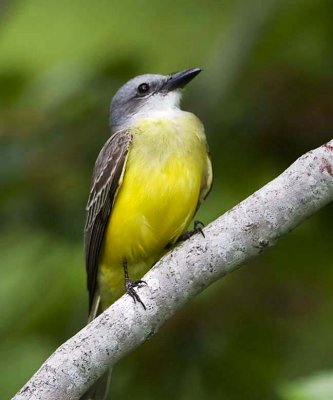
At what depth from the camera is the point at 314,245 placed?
6211 mm

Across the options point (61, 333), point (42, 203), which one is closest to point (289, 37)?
point (42, 203)

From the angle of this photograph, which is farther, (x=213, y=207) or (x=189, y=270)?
(x=213, y=207)

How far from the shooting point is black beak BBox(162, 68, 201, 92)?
21.0 ft

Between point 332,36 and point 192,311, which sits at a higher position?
point 332,36

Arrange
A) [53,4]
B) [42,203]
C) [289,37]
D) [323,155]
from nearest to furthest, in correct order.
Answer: [323,155] < [42,203] < [289,37] < [53,4]

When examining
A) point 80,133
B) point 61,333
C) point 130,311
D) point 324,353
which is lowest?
point 324,353

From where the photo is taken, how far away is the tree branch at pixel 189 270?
4.09 meters

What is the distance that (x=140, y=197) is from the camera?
5.75 meters

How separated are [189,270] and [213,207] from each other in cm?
248

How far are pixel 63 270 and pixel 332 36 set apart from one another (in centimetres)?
225

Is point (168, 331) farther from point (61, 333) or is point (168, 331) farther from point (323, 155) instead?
point (323, 155)

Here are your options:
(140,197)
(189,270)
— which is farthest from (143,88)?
(189,270)

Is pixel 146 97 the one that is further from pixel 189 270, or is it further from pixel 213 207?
pixel 189 270

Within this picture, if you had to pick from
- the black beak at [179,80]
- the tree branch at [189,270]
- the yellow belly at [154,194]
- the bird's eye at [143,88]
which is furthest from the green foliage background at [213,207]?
the tree branch at [189,270]
